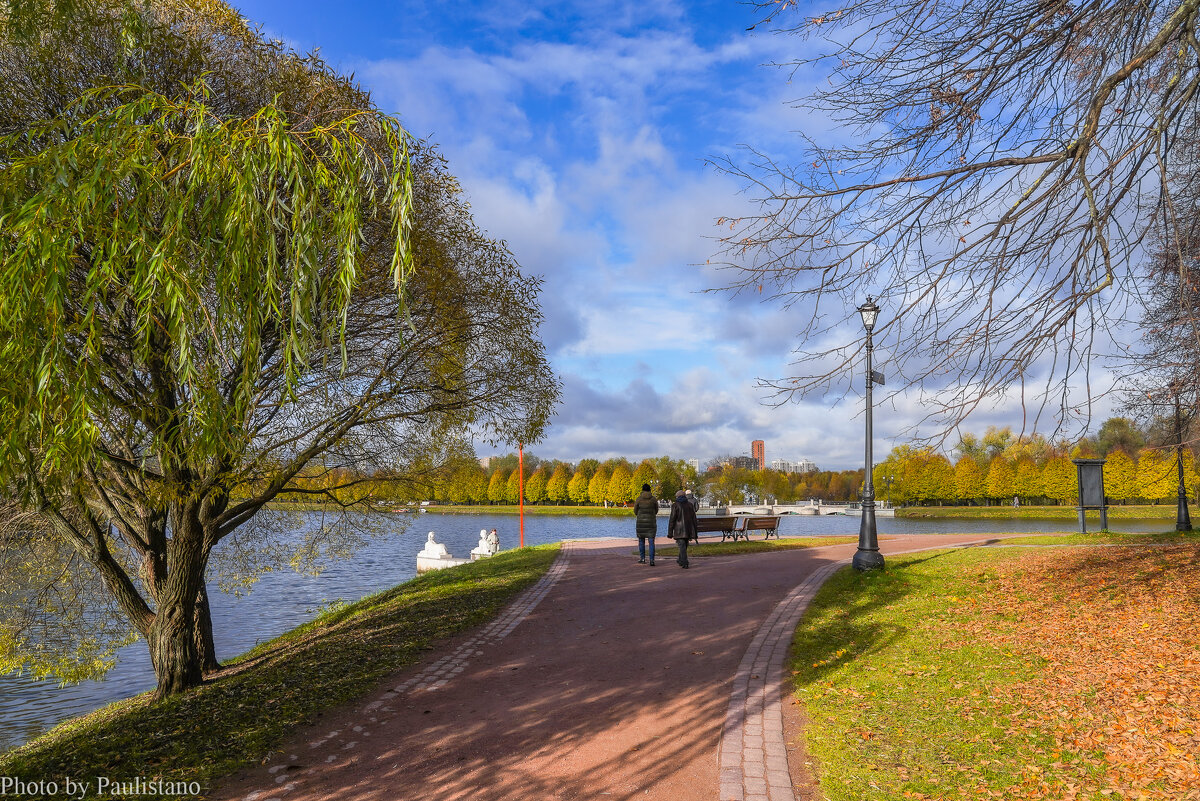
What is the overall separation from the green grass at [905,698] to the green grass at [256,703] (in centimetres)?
480

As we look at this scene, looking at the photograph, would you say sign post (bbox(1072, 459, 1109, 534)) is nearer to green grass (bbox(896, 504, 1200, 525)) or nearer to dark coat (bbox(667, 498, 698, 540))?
dark coat (bbox(667, 498, 698, 540))

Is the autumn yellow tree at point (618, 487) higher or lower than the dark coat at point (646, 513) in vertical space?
lower

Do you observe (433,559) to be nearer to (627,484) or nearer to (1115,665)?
(1115,665)

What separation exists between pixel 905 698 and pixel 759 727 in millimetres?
1579

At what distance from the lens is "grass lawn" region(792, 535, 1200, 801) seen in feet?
16.2

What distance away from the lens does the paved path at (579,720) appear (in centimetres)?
507

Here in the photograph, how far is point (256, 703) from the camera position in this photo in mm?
7543

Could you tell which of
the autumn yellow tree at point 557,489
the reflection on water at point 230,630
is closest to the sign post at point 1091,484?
the reflection on water at point 230,630

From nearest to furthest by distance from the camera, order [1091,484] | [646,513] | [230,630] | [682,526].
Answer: [682,526]
[646,513]
[230,630]
[1091,484]

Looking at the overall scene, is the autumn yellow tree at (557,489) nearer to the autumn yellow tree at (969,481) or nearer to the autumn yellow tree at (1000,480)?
the autumn yellow tree at (969,481)

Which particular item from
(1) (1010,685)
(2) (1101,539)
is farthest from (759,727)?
(2) (1101,539)

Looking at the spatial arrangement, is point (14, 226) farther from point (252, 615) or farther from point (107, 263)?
point (252, 615)

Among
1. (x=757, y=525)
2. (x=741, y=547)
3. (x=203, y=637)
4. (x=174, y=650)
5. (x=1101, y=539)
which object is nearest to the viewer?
(x=174, y=650)

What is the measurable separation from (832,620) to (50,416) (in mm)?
9296
